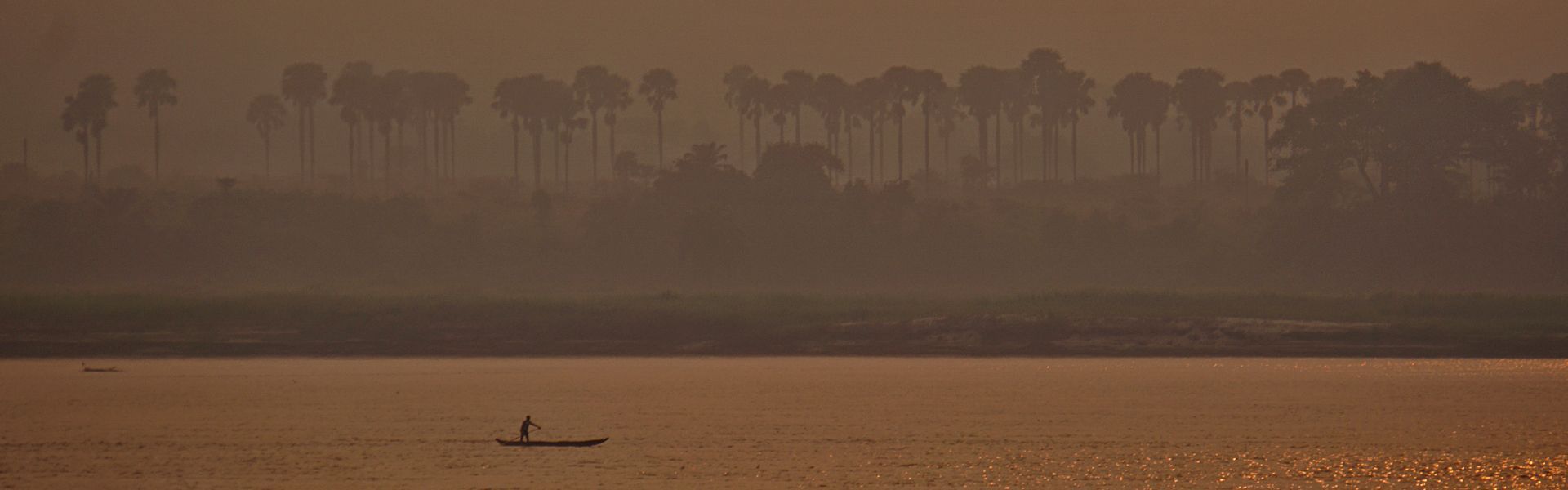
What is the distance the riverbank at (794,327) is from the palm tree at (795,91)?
84.0 m

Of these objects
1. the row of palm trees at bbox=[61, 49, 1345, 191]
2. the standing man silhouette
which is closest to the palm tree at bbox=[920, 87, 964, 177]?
the row of palm trees at bbox=[61, 49, 1345, 191]

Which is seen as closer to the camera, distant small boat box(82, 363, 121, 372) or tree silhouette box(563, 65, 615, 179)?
distant small boat box(82, 363, 121, 372)

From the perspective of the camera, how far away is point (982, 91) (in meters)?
150

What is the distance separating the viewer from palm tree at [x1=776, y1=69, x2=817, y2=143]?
148 m

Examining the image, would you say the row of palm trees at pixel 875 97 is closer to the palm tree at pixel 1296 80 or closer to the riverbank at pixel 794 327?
the palm tree at pixel 1296 80

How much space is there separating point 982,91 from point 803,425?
120m

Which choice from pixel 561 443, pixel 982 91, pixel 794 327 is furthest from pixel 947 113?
pixel 561 443

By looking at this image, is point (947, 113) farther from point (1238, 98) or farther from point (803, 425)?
point (803, 425)

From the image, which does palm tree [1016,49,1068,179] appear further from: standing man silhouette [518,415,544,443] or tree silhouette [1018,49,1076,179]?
standing man silhouette [518,415,544,443]

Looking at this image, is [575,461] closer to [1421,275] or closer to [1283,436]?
[1283,436]

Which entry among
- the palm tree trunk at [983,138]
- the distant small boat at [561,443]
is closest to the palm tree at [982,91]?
the palm tree trunk at [983,138]

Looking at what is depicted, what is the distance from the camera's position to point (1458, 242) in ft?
330

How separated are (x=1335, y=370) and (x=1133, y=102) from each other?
10590 cm

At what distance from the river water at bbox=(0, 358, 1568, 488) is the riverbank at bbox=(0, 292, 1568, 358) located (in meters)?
5.10
